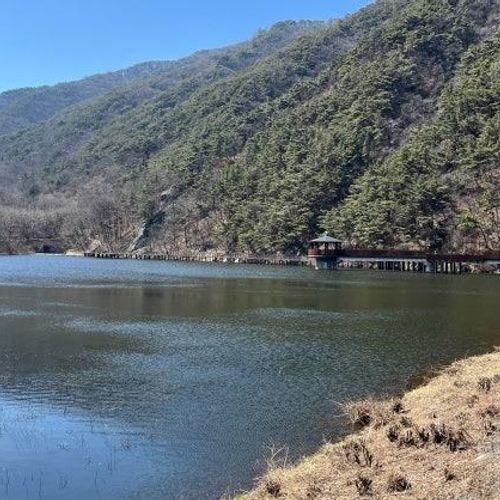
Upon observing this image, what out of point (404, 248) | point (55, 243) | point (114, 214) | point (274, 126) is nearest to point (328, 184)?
point (404, 248)

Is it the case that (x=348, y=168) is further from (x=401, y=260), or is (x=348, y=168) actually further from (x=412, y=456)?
(x=412, y=456)

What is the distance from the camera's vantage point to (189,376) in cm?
2317

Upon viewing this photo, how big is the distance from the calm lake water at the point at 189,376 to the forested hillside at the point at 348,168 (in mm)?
46129

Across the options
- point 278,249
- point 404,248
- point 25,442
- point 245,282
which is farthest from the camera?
point 278,249

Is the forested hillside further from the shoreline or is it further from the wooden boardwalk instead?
the wooden boardwalk

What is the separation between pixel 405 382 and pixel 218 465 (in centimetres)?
954

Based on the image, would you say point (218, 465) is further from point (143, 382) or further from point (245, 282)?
point (245, 282)

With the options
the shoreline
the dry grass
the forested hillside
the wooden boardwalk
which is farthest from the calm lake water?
the forested hillside

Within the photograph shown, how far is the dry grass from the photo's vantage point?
10188 millimetres

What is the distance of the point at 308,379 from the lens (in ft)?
73.7

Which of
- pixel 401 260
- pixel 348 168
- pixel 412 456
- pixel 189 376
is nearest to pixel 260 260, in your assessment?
pixel 348 168

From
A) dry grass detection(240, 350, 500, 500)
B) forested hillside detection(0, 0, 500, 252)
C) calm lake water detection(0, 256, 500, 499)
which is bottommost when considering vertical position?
calm lake water detection(0, 256, 500, 499)

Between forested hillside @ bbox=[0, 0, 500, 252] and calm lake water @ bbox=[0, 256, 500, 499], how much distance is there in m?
46.1

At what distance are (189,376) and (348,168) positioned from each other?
4034 inches
